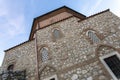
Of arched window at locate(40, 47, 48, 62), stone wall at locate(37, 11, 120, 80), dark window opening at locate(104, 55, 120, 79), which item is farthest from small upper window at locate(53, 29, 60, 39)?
dark window opening at locate(104, 55, 120, 79)

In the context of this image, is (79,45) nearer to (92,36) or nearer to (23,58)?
(92,36)

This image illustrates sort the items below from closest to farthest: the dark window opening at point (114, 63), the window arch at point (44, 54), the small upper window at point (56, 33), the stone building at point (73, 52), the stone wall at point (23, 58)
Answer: the dark window opening at point (114, 63) < the stone building at point (73, 52) < the stone wall at point (23, 58) < the window arch at point (44, 54) < the small upper window at point (56, 33)

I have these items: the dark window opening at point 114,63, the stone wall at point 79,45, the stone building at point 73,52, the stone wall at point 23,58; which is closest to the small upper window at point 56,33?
the stone building at point 73,52

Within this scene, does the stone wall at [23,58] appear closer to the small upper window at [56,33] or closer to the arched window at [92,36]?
the small upper window at [56,33]

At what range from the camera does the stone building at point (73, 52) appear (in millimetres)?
9492

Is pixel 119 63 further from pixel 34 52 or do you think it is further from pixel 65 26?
pixel 34 52

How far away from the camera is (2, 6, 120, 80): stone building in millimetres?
9492

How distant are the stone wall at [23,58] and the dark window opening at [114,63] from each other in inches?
194

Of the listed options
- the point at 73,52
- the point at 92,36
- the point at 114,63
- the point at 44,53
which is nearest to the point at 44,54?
the point at 44,53

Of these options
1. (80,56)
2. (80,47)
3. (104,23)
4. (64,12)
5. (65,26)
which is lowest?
(80,56)

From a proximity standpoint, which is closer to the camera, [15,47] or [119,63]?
[119,63]

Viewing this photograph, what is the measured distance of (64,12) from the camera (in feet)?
49.7

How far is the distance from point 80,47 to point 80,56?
2.46 feet

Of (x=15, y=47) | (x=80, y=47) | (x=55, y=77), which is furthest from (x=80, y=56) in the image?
(x=15, y=47)
